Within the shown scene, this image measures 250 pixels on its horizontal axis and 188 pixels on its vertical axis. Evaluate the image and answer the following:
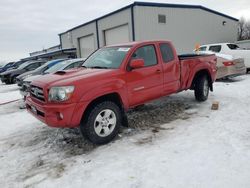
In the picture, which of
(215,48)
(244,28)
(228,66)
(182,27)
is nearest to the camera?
(228,66)

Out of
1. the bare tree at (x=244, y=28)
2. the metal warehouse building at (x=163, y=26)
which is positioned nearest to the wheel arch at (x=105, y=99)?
the metal warehouse building at (x=163, y=26)

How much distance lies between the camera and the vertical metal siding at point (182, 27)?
19.0 meters

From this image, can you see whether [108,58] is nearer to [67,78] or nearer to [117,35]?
[67,78]

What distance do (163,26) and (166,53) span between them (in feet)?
49.7

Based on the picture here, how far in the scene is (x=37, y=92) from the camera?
14.7 feet

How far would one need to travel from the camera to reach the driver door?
4917mm

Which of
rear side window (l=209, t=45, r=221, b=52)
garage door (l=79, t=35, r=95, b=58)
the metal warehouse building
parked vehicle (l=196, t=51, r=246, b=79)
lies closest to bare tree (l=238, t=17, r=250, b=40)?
the metal warehouse building

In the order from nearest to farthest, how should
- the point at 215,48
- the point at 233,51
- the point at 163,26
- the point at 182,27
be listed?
the point at 233,51, the point at 215,48, the point at 163,26, the point at 182,27

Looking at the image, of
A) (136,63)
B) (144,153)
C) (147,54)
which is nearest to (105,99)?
(136,63)

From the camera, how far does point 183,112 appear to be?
6238 millimetres

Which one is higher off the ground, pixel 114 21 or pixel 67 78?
pixel 114 21

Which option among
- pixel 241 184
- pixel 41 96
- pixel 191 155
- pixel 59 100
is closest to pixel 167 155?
pixel 191 155

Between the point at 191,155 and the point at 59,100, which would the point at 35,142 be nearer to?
the point at 59,100

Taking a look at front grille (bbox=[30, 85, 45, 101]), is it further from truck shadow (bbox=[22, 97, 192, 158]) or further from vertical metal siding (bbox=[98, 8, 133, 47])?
vertical metal siding (bbox=[98, 8, 133, 47])
